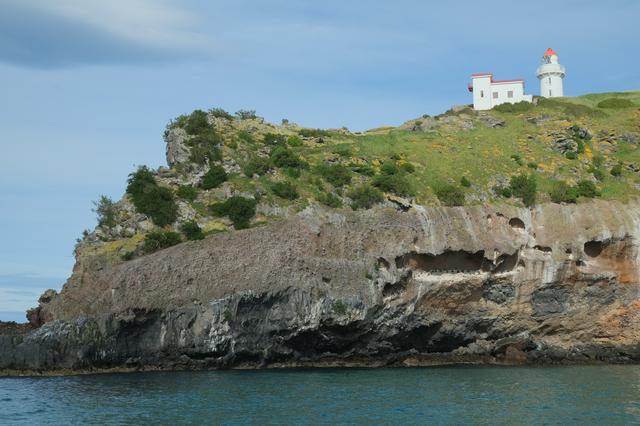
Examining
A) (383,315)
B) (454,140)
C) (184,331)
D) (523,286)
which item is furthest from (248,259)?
(454,140)

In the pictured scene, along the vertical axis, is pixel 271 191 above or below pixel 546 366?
above

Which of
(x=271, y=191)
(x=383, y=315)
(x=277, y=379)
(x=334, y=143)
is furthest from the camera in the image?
(x=334, y=143)

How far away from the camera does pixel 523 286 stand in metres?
47.1

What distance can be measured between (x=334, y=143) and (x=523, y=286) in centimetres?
2230

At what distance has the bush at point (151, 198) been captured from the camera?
4778 cm

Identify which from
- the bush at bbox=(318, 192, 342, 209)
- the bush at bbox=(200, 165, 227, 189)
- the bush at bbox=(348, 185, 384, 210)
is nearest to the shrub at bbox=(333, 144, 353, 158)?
the bush at bbox=(348, 185, 384, 210)

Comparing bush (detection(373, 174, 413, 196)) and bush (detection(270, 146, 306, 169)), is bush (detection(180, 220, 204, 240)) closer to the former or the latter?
bush (detection(270, 146, 306, 169))

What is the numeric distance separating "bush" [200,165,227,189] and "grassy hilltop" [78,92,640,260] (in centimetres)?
8

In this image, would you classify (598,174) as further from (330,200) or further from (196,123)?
(196,123)

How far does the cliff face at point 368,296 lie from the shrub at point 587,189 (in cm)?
198

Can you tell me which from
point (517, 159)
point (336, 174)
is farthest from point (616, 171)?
point (336, 174)

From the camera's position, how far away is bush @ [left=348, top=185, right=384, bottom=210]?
50875mm

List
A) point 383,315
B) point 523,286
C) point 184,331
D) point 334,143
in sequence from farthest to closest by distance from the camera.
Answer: point 334,143 → point 523,286 → point 383,315 → point 184,331

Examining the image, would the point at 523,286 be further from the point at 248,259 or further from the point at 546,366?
the point at 248,259
